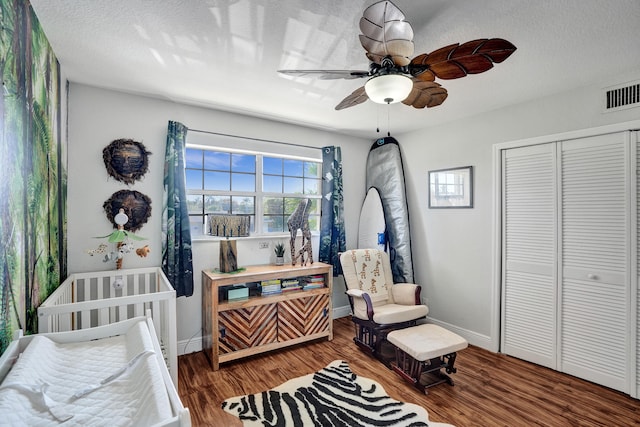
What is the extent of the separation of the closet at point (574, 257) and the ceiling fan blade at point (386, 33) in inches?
82.6

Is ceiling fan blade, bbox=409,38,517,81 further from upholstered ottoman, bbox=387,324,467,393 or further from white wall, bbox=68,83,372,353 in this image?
white wall, bbox=68,83,372,353

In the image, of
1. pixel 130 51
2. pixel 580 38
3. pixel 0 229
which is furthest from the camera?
pixel 130 51

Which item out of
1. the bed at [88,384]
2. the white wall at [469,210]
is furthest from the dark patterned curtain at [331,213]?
the bed at [88,384]

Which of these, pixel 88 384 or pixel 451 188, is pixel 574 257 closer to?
pixel 451 188

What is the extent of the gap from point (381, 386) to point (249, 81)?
8.91 feet

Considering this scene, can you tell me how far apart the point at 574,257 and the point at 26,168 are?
3.93 m

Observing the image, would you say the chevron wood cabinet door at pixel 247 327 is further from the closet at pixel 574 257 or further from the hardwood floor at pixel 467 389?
the closet at pixel 574 257

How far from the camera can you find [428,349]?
2.36 m

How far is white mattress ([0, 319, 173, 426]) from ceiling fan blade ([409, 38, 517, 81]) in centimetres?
178

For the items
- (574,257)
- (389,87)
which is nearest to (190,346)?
(389,87)

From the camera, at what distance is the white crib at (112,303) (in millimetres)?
1778

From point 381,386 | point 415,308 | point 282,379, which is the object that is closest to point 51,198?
point 282,379

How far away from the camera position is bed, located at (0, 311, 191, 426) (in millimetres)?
896

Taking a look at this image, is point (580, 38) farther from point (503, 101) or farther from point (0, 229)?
point (0, 229)
